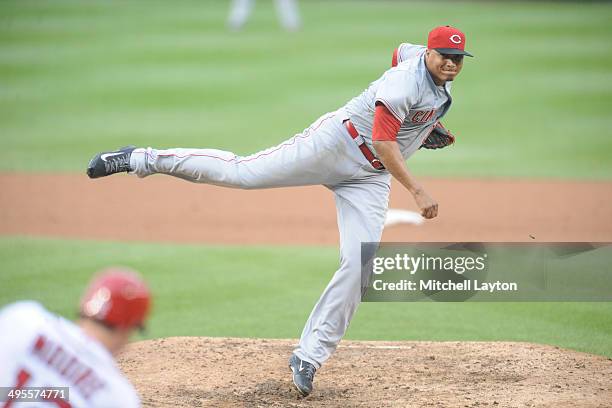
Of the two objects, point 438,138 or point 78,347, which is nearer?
point 78,347

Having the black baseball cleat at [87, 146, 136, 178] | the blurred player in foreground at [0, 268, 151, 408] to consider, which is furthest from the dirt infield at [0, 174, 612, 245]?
the blurred player in foreground at [0, 268, 151, 408]

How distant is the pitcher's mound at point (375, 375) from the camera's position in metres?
5.60

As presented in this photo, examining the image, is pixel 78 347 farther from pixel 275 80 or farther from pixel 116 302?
pixel 275 80

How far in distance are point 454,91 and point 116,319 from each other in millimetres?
15505

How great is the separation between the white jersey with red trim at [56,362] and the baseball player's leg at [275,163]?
2741mm

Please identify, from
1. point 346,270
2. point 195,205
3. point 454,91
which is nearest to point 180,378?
point 346,270

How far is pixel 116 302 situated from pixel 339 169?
2.84 metres

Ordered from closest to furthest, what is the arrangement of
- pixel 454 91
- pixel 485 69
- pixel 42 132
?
pixel 42 132 → pixel 454 91 → pixel 485 69

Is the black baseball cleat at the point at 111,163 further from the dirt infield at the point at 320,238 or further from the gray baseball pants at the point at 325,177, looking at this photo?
the dirt infield at the point at 320,238

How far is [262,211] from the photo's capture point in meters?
11.5

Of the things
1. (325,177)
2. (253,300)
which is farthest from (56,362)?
(253,300)

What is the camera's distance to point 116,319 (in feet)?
10.4

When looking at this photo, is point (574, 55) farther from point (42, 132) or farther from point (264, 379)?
point (264, 379)

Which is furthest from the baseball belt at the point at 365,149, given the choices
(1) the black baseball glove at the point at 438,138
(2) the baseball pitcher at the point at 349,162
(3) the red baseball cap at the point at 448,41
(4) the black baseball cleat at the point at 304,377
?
(4) the black baseball cleat at the point at 304,377
